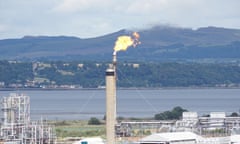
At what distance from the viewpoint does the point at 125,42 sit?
220 ft

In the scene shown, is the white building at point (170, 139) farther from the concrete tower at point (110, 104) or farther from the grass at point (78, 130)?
the concrete tower at point (110, 104)

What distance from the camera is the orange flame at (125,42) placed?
217 ft

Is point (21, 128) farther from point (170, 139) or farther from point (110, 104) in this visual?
point (110, 104)

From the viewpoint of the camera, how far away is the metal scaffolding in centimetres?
9650

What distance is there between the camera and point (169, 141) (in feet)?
287

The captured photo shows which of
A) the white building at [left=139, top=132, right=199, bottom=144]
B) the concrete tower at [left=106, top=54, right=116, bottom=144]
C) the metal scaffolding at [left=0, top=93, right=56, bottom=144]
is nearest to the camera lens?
the concrete tower at [left=106, top=54, right=116, bottom=144]

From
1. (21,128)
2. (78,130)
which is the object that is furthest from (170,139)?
(78,130)

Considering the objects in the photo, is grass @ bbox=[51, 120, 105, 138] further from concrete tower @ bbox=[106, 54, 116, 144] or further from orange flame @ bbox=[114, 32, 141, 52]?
concrete tower @ bbox=[106, 54, 116, 144]

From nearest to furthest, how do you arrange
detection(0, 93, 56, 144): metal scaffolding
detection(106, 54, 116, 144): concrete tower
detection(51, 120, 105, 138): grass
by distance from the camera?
detection(106, 54, 116, 144): concrete tower → detection(0, 93, 56, 144): metal scaffolding → detection(51, 120, 105, 138): grass

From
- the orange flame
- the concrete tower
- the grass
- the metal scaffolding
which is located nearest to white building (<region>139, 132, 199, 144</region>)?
the metal scaffolding

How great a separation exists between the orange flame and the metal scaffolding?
96.7ft

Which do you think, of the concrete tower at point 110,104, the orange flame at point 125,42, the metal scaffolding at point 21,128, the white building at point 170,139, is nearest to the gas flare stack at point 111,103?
the concrete tower at point 110,104

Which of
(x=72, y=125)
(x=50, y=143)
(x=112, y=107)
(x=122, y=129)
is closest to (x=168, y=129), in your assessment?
(x=122, y=129)

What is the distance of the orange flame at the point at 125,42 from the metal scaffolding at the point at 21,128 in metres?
29.5
